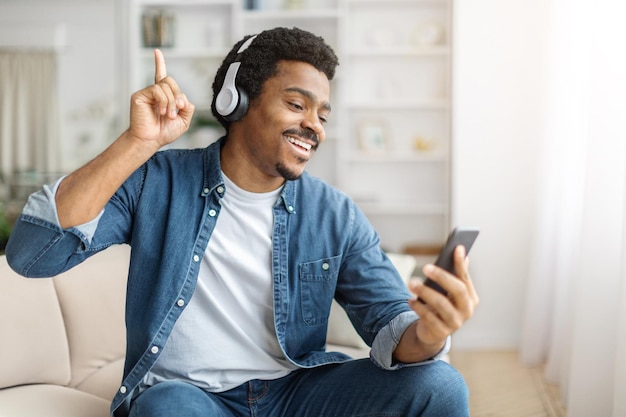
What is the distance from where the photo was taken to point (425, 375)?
1460 millimetres

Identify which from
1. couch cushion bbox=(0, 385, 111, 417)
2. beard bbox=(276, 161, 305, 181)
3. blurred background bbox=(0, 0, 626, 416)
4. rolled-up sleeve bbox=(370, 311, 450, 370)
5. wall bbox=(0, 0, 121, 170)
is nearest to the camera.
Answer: rolled-up sleeve bbox=(370, 311, 450, 370)

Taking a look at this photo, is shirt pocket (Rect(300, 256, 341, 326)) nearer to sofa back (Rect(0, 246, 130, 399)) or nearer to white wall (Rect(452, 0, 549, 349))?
sofa back (Rect(0, 246, 130, 399))

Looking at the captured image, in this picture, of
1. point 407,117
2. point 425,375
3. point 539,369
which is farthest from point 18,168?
point 425,375

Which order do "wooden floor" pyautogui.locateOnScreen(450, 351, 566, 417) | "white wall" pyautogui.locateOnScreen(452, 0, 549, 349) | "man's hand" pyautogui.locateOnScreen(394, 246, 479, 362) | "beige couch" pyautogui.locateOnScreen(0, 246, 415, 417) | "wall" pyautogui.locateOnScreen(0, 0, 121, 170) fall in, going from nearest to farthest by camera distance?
1. "man's hand" pyautogui.locateOnScreen(394, 246, 479, 362)
2. "beige couch" pyautogui.locateOnScreen(0, 246, 415, 417)
3. "wooden floor" pyautogui.locateOnScreen(450, 351, 566, 417)
4. "white wall" pyautogui.locateOnScreen(452, 0, 549, 349)
5. "wall" pyautogui.locateOnScreen(0, 0, 121, 170)

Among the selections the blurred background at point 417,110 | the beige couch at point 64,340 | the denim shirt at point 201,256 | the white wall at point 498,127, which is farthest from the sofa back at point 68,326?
the white wall at point 498,127

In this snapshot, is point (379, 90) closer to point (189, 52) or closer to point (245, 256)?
point (189, 52)

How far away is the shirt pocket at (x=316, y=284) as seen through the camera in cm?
165

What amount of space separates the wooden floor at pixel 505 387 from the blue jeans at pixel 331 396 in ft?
4.85

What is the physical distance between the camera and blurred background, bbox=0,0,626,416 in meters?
3.44

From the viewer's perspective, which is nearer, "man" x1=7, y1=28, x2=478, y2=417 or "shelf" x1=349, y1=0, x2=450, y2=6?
"man" x1=7, y1=28, x2=478, y2=417

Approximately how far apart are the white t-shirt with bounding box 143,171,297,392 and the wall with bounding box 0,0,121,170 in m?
3.55

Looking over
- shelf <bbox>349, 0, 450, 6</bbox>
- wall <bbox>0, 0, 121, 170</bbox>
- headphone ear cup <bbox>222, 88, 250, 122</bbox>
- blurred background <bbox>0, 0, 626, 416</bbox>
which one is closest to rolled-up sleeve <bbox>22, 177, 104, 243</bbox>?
headphone ear cup <bbox>222, 88, 250, 122</bbox>

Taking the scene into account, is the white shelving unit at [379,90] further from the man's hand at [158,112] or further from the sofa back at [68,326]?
the man's hand at [158,112]

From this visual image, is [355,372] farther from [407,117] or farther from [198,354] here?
[407,117]
